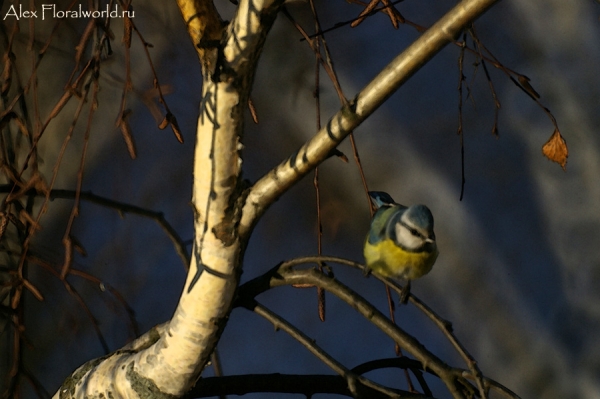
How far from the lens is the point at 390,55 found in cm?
107

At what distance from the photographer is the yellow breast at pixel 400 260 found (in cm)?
62

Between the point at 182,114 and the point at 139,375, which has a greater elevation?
the point at 182,114

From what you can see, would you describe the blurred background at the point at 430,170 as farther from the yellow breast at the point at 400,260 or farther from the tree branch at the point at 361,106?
the tree branch at the point at 361,106

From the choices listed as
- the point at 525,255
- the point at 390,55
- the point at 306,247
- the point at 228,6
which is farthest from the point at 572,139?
the point at 228,6

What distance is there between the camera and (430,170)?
3.56ft

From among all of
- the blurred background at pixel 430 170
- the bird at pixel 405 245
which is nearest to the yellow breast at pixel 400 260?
the bird at pixel 405 245

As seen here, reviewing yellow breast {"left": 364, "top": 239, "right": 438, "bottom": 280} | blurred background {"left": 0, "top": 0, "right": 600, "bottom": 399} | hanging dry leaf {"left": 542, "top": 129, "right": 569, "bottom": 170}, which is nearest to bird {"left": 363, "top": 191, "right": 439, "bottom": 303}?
yellow breast {"left": 364, "top": 239, "right": 438, "bottom": 280}

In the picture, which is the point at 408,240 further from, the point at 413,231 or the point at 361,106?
the point at 361,106

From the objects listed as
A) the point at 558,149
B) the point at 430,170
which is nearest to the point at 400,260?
the point at 558,149

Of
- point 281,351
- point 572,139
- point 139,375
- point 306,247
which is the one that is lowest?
point 139,375

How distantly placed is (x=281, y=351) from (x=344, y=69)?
550 mm

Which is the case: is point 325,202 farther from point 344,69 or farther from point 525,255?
point 525,255

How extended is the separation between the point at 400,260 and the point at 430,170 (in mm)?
501

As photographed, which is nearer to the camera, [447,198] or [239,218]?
[239,218]
